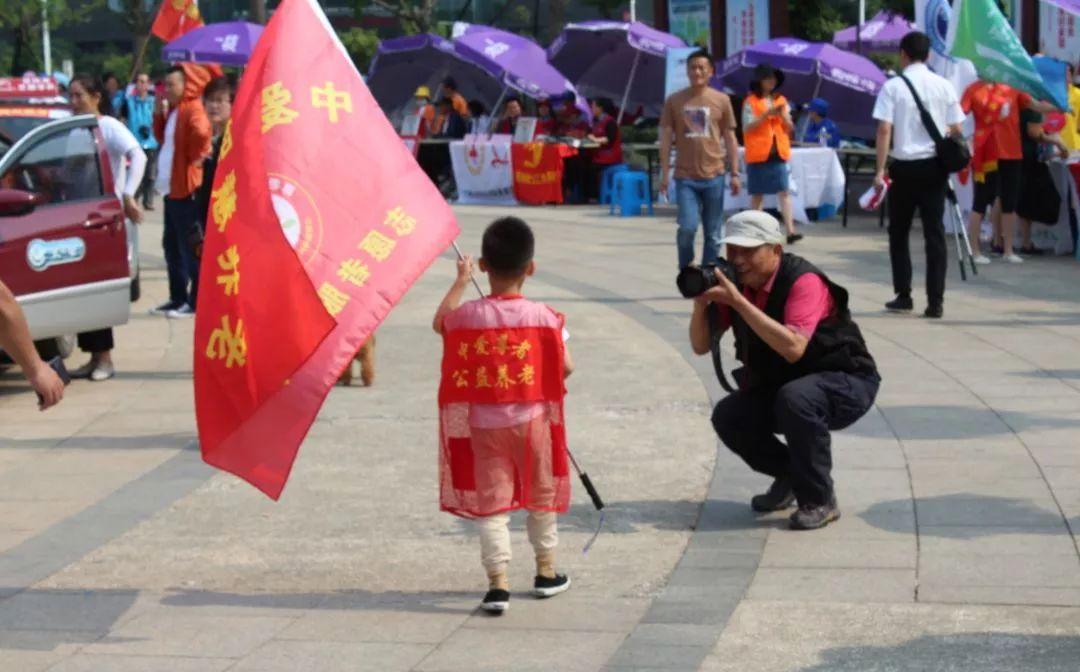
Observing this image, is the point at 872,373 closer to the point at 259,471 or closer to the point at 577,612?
the point at 577,612

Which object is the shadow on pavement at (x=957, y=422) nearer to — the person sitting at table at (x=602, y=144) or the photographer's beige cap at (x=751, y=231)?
the photographer's beige cap at (x=751, y=231)

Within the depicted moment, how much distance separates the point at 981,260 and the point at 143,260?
8.11 m

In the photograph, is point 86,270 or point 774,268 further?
point 86,270

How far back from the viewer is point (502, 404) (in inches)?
246

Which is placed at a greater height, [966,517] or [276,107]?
[276,107]

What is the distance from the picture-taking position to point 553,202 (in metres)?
25.1

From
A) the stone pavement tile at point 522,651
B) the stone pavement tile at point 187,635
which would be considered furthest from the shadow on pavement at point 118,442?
the stone pavement tile at point 522,651

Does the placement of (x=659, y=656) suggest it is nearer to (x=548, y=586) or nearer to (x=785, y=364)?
(x=548, y=586)

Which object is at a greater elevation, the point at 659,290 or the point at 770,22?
the point at 770,22

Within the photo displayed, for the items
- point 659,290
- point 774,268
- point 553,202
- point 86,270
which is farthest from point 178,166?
point 553,202

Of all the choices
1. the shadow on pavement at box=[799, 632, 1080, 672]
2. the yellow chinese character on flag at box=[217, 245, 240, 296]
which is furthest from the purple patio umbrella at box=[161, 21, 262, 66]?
the shadow on pavement at box=[799, 632, 1080, 672]

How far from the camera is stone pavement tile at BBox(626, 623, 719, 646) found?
5.82m

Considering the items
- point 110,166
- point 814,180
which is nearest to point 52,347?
point 110,166

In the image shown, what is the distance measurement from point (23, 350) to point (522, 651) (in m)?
1.69
